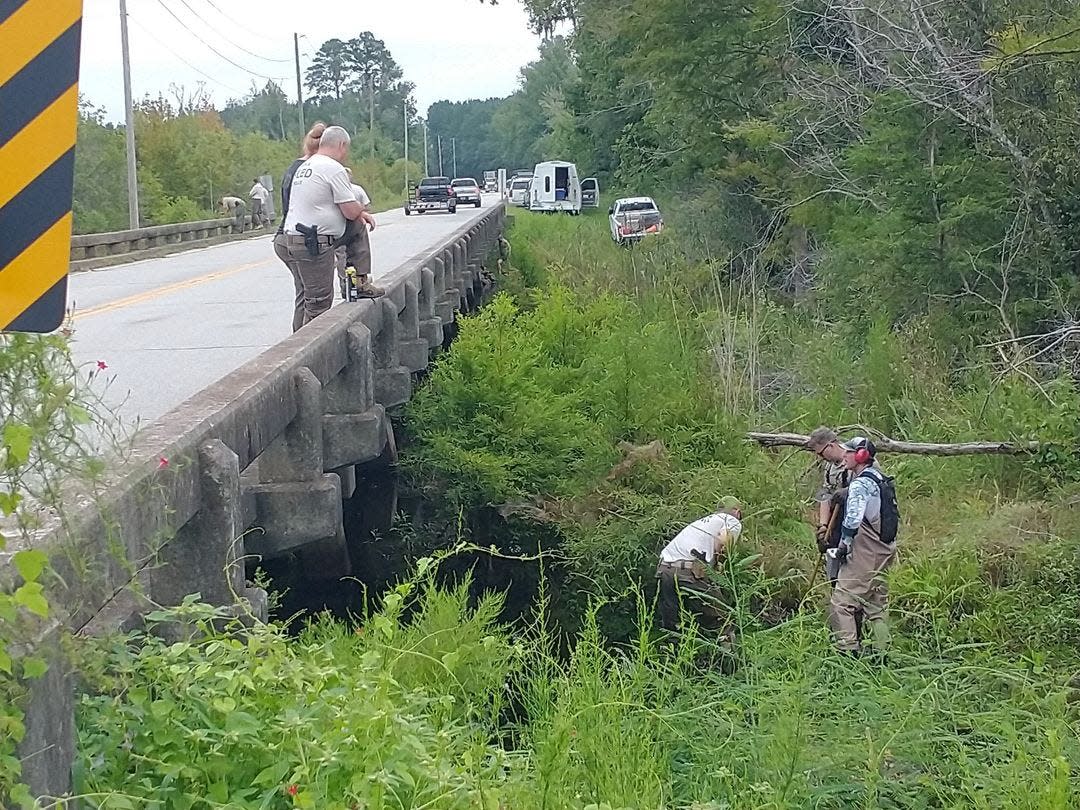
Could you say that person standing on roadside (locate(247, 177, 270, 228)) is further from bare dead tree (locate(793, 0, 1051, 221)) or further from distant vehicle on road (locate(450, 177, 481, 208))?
bare dead tree (locate(793, 0, 1051, 221))

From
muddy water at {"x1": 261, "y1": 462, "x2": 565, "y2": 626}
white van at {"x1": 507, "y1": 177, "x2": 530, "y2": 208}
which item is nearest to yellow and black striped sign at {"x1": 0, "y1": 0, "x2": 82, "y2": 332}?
muddy water at {"x1": 261, "y1": 462, "x2": 565, "y2": 626}

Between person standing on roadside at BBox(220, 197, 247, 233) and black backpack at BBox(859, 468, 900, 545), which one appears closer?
black backpack at BBox(859, 468, 900, 545)

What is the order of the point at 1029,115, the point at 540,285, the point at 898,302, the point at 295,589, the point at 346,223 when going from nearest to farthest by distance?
the point at 346,223
the point at 295,589
the point at 1029,115
the point at 898,302
the point at 540,285

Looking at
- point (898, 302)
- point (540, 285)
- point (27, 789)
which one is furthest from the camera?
point (540, 285)

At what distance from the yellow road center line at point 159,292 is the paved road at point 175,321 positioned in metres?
0.01

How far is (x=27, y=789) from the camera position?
2.65 meters

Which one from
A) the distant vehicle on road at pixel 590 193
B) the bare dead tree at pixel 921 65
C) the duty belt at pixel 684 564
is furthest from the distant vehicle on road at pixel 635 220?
→ the duty belt at pixel 684 564

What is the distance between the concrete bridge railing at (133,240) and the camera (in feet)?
80.2

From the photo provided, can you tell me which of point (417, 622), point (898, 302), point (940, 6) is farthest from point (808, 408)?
point (417, 622)

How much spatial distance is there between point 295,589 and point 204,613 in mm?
6500

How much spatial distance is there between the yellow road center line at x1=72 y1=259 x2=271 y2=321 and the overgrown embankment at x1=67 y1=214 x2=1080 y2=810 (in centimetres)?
360

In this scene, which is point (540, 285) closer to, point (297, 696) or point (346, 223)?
point (346, 223)

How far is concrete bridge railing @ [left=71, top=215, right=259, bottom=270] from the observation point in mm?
24438

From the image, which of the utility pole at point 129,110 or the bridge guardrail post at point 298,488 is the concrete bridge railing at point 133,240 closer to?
the utility pole at point 129,110
